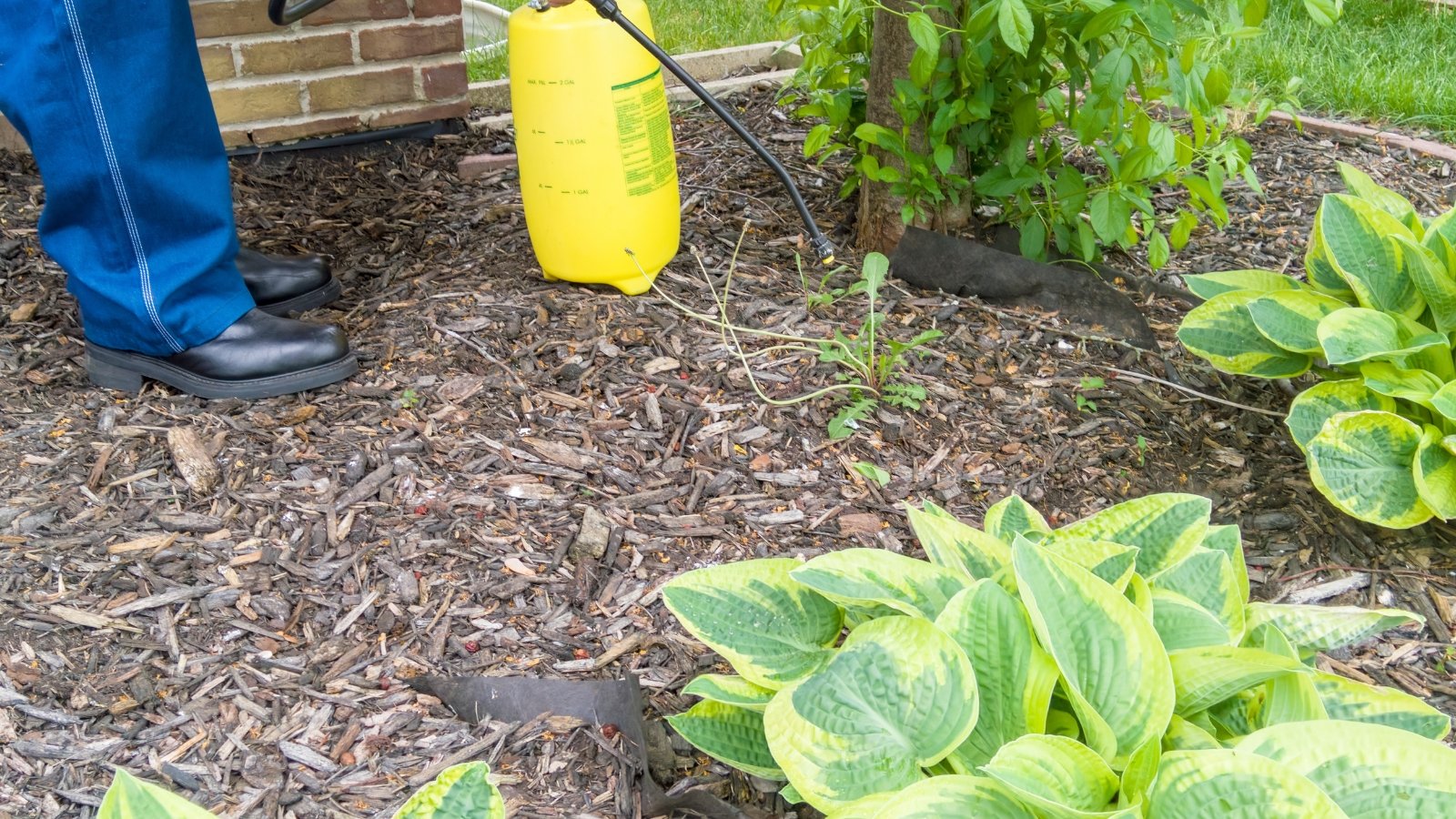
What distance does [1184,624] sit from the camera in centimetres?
117

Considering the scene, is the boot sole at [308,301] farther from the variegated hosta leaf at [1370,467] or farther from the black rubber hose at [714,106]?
the variegated hosta leaf at [1370,467]

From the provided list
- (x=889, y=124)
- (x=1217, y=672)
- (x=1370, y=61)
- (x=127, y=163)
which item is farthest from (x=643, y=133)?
(x=1370, y=61)

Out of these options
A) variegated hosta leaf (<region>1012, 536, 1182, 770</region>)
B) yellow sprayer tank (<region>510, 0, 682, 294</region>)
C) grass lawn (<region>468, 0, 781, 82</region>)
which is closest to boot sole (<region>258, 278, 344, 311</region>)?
yellow sprayer tank (<region>510, 0, 682, 294</region>)

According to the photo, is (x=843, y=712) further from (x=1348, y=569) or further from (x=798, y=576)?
(x=1348, y=569)

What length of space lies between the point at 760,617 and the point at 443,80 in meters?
2.43

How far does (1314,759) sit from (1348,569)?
903 mm

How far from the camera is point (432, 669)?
4.94 feet

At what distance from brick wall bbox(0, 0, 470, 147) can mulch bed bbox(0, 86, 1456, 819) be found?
64 cm

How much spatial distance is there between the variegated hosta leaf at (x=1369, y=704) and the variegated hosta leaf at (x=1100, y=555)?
8.7 inches

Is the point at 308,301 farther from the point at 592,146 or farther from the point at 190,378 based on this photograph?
the point at 592,146

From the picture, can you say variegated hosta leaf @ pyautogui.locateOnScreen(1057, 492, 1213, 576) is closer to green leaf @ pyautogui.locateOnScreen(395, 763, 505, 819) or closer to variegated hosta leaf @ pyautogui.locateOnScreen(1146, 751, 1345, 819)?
variegated hosta leaf @ pyautogui.locateOnScreen(1146, 751, 1345, 819)

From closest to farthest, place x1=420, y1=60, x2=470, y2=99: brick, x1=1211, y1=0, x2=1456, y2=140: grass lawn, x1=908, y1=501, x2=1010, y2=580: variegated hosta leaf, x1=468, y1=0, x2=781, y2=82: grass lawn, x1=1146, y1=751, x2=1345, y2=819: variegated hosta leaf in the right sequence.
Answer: x1=1146, y1=751, x2=1345, y2=819: variegated hosta leaf → x1=908, y1=501, x2=1010, y2=580: variegated hosta leaf → x1=420, y1=60, x2=470, y2=99: brick → x1=1211, y1=0, x2=1456, y2=140: grass lawn → x1=468, y1=0, x2=781, y2=82: grass lawn

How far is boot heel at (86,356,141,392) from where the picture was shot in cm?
208

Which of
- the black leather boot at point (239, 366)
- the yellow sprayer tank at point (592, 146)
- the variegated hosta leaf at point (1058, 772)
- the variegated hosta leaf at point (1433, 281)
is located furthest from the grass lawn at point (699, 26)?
the variegated hosta leaf at point (1058, 772)
